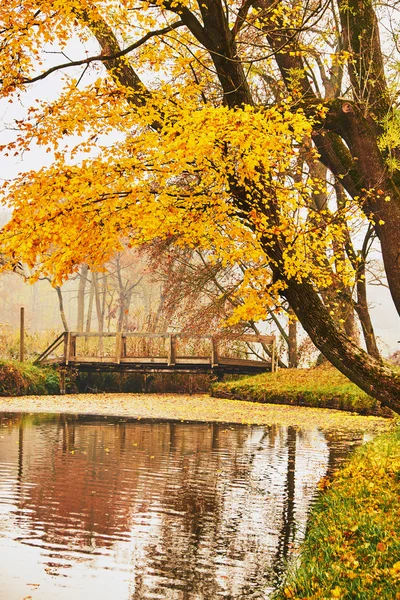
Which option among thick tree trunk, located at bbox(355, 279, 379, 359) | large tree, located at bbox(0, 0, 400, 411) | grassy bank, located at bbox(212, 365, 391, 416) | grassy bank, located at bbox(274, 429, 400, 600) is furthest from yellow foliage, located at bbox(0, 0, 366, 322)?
grassy bank, located at bbox(212, 365, 391, 416)

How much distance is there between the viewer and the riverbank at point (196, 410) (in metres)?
19.4

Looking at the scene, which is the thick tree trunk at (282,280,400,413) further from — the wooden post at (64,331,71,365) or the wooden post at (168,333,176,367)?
the wooden post at (64,331,71,365)

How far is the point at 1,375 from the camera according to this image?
27.2m

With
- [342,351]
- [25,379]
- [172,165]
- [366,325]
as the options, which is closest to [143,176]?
[172,165]

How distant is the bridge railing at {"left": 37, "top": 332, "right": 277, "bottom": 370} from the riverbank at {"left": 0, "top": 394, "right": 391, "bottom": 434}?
5.49 ft

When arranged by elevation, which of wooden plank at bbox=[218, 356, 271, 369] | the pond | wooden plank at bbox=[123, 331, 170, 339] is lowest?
the pond

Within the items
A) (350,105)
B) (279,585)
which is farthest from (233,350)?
(279,585)

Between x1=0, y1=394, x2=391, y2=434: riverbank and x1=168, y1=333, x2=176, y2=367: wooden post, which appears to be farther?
x1=168, y1=333, x2=176, y2=367: wooden post

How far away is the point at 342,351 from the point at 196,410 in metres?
13.8

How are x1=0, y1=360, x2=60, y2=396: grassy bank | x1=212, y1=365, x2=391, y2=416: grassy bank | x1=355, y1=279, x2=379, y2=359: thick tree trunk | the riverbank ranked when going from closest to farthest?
x1=355, y1=279, x2=379, y2=359: thick tree trunk, the riverbank, x1=212, y1=365, x2=391, y2=416: grassy bank, x1=0, y1=360, x2=60, y2=396: grassy bank

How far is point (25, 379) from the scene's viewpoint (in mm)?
27906

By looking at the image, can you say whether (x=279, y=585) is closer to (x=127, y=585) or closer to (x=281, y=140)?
(x=127, y=585)

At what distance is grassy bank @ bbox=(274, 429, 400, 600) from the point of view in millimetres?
5457

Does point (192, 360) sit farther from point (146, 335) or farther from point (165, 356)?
point (146, 335)
